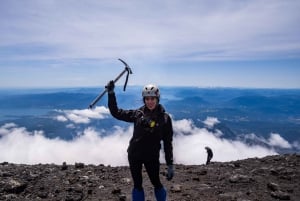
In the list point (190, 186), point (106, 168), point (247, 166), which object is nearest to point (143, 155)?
point (190, 186)

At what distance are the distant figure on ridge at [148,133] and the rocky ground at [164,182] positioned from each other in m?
2.76

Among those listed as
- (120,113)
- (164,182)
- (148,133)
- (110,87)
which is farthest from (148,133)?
(164,182)

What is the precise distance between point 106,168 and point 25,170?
3226 mm

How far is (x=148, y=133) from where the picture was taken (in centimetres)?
696

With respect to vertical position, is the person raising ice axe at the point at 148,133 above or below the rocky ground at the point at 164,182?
above

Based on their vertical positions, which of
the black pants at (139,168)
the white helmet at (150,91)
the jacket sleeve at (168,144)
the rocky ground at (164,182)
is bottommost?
the rocky ground at (164,182)

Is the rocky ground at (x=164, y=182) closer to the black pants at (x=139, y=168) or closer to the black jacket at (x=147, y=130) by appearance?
the black pants at (x=139, y=168)

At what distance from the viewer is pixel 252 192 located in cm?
1015

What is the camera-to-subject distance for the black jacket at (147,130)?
696 centimetres

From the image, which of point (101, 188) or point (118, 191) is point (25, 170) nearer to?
point (101, 188)

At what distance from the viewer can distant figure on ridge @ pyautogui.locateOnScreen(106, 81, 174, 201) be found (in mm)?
6957

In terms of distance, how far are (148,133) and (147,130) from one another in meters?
0.07

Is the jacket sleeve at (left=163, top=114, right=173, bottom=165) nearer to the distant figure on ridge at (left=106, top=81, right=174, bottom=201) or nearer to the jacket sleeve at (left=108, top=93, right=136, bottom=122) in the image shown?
the distant figure on ridge at (left=106, top=81, right=174, bottom=201)

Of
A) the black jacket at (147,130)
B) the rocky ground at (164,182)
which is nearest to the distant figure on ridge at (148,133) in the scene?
the black jacket at (147,130)
